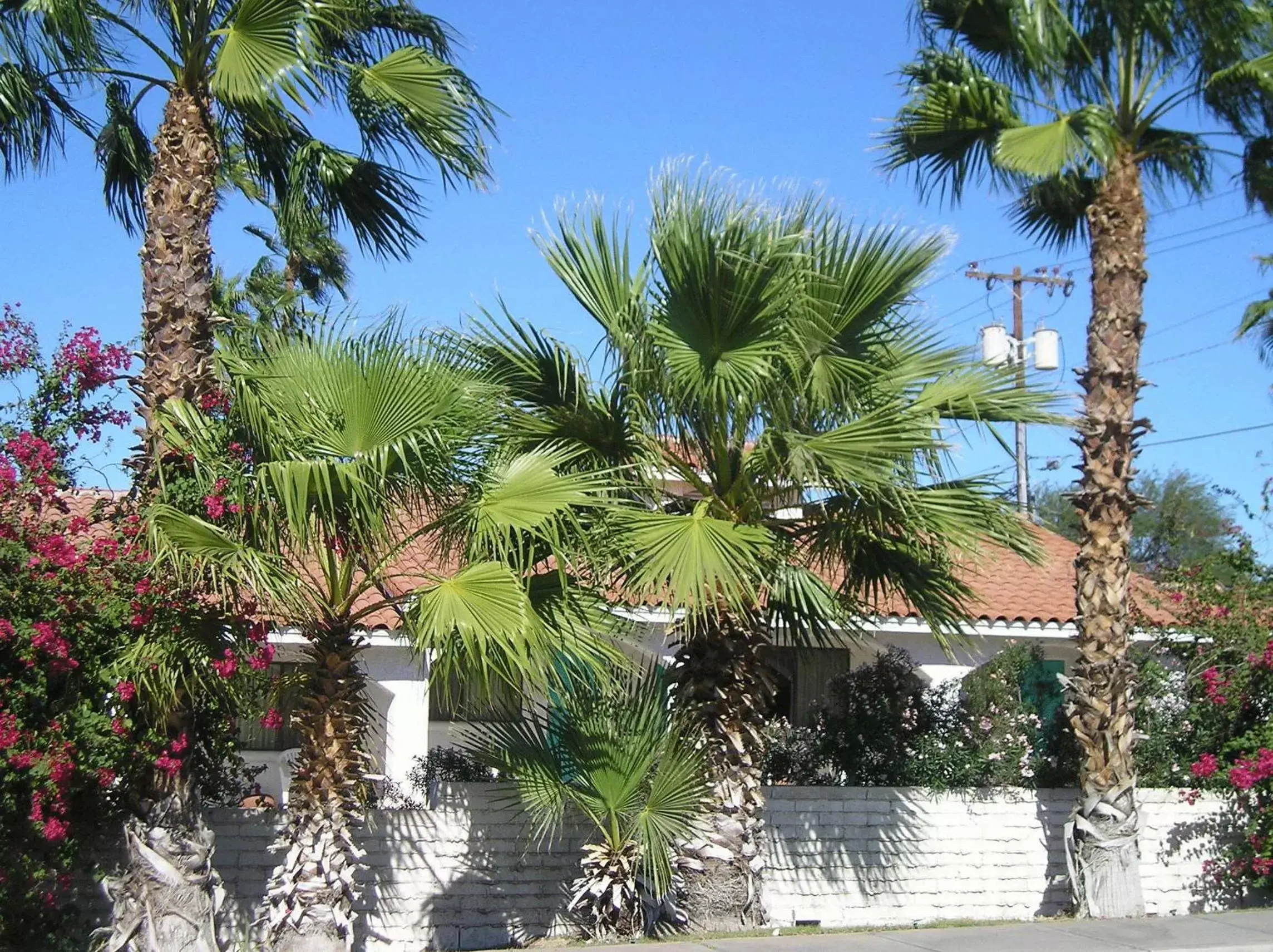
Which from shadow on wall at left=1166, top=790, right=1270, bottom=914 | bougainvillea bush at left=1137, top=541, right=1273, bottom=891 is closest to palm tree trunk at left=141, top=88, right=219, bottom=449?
bougainvillea bush at left=1137, top=541, right=1273, bottom=891

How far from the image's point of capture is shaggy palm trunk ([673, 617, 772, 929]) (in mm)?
10531

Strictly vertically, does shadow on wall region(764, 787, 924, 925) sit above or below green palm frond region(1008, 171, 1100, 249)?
below

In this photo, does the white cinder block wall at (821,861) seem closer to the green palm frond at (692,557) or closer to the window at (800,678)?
the green palm frond at (692,557)

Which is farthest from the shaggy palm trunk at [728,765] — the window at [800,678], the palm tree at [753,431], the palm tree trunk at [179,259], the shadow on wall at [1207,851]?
the window at [800,678]

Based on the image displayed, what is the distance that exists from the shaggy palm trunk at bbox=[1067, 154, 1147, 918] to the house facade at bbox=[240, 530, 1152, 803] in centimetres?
220

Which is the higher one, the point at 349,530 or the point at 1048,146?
the point at 1048,146

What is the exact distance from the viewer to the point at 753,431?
34.3 ft

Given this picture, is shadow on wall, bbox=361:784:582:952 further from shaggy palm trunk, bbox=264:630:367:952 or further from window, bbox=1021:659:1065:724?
window, bbox=1021:659:1065:724

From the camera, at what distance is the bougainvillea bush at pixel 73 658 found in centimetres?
830

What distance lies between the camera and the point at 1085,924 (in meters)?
11.0

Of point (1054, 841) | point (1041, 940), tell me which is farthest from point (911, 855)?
point (1041, 940)

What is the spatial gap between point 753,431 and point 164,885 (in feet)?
17.2

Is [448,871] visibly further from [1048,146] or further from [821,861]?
[1048,146]

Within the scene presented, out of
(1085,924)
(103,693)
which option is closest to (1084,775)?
(1085,924)
